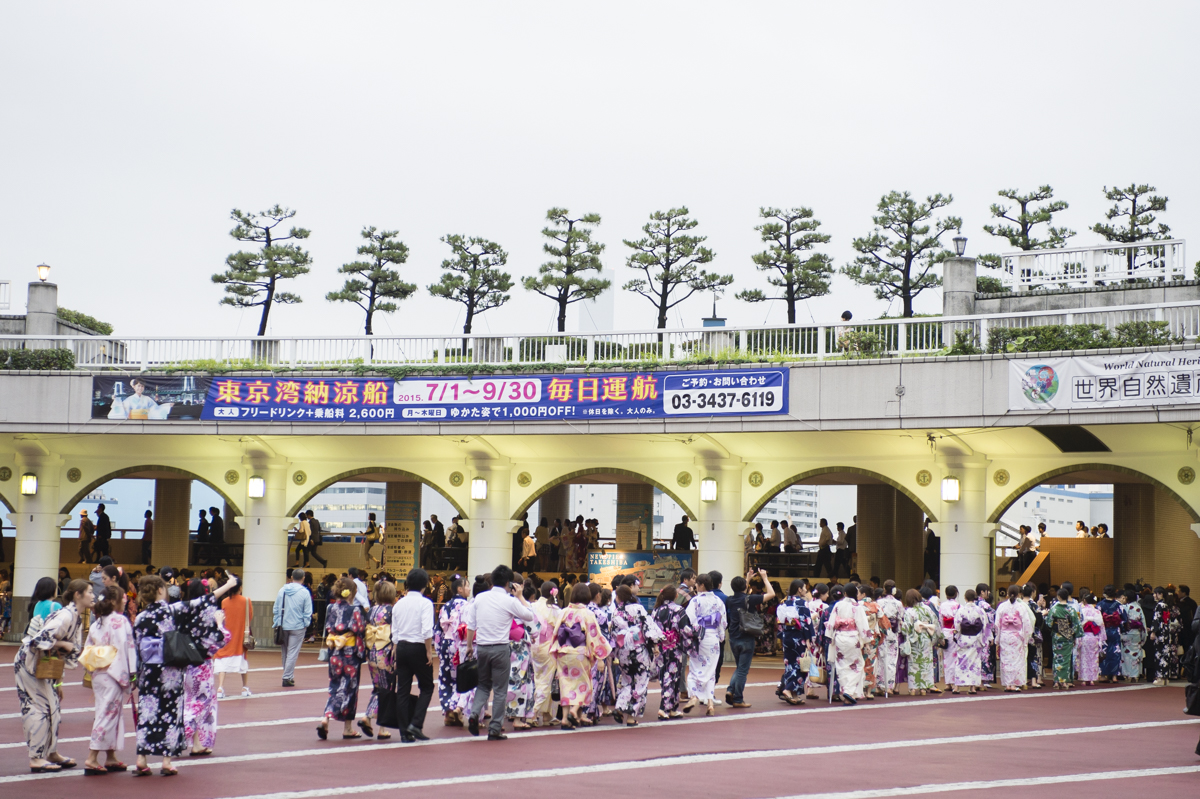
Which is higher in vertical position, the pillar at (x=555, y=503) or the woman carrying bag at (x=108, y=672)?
the pillar at (x=555, y=503)

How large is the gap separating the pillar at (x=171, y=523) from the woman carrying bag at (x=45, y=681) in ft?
58.9

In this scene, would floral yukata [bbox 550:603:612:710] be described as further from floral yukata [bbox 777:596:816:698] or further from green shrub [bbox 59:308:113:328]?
green shrub [bbox 59:308:113:328]

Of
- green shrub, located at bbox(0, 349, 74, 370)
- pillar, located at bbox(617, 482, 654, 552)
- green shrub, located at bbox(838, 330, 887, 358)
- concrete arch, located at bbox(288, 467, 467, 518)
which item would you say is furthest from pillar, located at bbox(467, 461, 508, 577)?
green shrub, located at bbox(0, 349, 74, 370)

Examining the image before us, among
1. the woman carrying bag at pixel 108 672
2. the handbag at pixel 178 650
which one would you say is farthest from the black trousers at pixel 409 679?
the woman carrying bag at pixel 108 672

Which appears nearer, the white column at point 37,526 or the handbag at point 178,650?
the handbag at point 178,650

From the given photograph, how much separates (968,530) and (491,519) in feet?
26.5

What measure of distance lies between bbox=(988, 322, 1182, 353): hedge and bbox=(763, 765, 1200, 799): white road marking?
7748mm

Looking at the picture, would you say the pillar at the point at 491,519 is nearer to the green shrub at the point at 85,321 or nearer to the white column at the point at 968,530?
the white column at the point at 968,530

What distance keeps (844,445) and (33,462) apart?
48.2ft

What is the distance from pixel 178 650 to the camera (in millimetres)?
9688

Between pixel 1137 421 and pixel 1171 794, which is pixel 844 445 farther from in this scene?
pixel 1171 794

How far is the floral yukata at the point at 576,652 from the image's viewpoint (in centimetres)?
1234

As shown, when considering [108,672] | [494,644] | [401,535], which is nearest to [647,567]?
[401,535]

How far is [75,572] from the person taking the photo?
2517 cm
